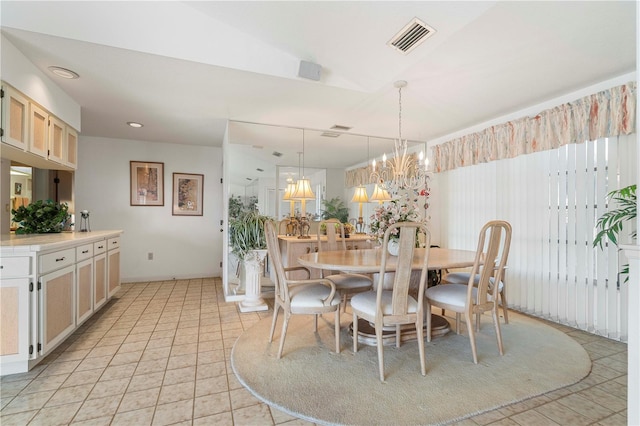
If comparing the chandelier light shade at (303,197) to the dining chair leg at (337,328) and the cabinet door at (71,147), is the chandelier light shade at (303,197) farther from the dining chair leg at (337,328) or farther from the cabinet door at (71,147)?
the cabinet door at (71,147)

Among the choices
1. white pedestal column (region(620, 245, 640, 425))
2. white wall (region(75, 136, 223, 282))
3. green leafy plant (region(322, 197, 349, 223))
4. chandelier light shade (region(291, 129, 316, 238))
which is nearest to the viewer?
white pedestal column (region(620, 245, 640, 425))

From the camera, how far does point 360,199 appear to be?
15.4ft

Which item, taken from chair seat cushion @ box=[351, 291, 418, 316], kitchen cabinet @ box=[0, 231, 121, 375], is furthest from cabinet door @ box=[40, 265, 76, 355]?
chair seat cushion @ box=[351, 291, 418, 316]

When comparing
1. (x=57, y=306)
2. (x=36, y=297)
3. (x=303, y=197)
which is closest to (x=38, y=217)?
(x=57, y=306)

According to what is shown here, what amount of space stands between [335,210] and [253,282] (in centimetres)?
177

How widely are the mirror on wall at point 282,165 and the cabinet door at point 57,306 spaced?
1758mm

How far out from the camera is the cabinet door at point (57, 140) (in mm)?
2957

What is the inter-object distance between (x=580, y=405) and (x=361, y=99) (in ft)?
9.98

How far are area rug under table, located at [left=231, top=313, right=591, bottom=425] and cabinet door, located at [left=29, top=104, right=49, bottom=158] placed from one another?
8.16 feet

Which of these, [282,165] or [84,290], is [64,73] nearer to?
[84,290]

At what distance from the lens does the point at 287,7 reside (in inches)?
A: 87.4

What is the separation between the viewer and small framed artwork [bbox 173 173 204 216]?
5297mm

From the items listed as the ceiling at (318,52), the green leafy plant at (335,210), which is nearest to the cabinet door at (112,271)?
the ceiling at (318,52)

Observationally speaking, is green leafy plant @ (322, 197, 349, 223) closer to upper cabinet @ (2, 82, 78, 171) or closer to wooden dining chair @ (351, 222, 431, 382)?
wooden dining chair @ (351, 222, 431, 382)
